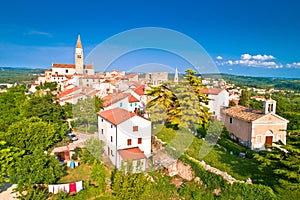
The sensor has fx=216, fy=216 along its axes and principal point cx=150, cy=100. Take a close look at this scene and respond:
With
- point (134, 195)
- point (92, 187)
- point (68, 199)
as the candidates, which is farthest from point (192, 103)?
point (68, 199)

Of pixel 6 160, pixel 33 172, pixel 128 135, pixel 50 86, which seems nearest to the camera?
pixel 33 172

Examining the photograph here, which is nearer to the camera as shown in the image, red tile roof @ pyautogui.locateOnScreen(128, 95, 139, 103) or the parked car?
red tile roof @ pyautogui.locateOnScreen(128, 95, 139, 103)

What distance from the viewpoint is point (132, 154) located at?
476 inches

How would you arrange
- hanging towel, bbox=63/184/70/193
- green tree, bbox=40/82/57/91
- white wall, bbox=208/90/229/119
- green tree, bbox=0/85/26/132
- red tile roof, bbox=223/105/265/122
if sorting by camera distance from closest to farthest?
hanging towel, bbox=63/184/70/193 → red tile roof, bbox=223/105/265/122 → green tree, bbox=0/85/26/132 → white wall, bbox=208/90/229/119 → green tree, bbox=40/82/57/91

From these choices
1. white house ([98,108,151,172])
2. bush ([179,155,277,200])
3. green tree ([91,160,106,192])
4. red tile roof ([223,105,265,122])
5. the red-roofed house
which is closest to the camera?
bush ([179,155,277,200])

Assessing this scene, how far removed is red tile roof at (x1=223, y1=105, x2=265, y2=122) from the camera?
48.0 ft

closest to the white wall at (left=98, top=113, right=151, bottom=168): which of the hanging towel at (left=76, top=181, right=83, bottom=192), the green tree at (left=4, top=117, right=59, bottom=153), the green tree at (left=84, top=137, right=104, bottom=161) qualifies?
the green tree at (left=84, top=137, right=104, bottom=161)

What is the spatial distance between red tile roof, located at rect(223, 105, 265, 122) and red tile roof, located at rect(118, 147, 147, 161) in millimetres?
7780

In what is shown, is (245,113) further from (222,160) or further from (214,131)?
(222,160)

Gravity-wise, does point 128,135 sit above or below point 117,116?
below

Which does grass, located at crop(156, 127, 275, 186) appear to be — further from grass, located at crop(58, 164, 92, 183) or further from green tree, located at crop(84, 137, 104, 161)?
grass, located at crop(58, 164, 92, 183)

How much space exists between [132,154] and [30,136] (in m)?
7.20

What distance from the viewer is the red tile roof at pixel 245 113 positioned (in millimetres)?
14625

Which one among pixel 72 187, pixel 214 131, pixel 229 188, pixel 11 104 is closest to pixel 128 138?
pixel 72 187
